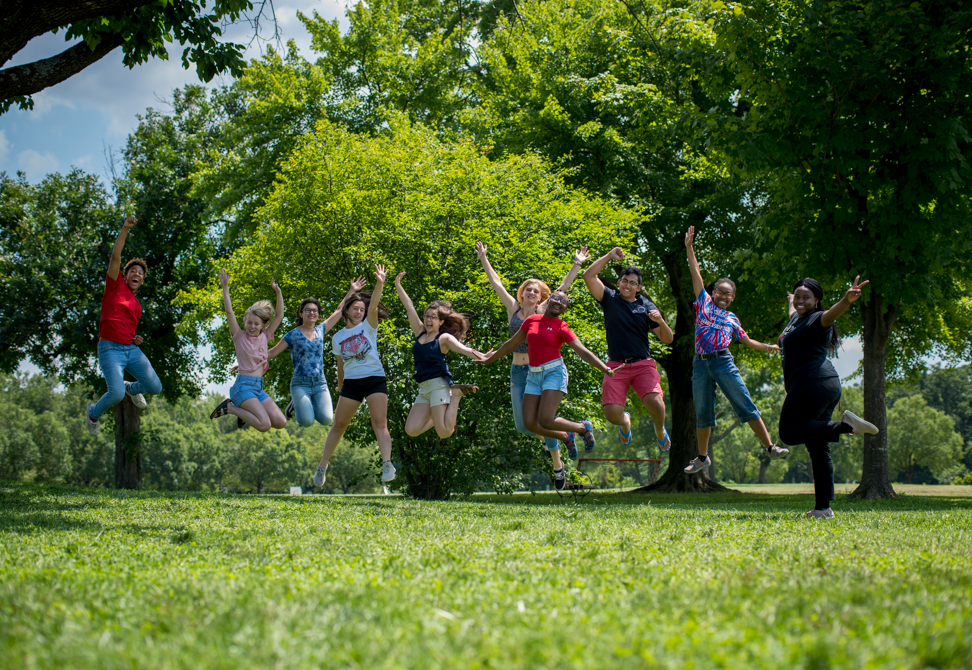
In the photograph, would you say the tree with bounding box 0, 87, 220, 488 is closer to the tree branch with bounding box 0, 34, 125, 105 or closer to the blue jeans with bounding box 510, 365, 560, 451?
the tree branch with bounding box 0, 34, 125, 105

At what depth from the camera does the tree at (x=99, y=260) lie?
81.2 feet

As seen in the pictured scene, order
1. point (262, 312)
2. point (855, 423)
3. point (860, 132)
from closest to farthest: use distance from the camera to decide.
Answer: point (855, 423) → point (262, 312) → point (860, 132)

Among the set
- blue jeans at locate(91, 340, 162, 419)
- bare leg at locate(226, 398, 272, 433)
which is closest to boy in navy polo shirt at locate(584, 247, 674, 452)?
bare leg at locate(226, 398, 272, 433)

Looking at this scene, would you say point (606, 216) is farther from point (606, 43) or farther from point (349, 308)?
point (349, 308)

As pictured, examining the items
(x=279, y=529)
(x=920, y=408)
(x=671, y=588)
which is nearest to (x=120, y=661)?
(x=671, y=588)

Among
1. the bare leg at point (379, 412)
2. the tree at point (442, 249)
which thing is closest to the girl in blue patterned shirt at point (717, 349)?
the bare leg at point (379, 412)

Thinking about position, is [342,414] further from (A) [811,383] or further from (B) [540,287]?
(A) [811,383]

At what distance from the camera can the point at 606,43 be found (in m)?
22.5

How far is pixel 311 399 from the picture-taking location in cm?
986

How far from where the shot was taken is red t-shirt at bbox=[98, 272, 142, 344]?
9.28 m

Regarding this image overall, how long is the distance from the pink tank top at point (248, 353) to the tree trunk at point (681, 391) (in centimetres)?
1621

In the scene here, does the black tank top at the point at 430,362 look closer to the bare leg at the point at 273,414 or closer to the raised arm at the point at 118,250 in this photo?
the bare leg at the point at 273,414

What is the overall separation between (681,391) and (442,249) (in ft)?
38.3

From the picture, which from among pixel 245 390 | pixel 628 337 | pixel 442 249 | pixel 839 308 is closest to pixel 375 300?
pixel 245 390
